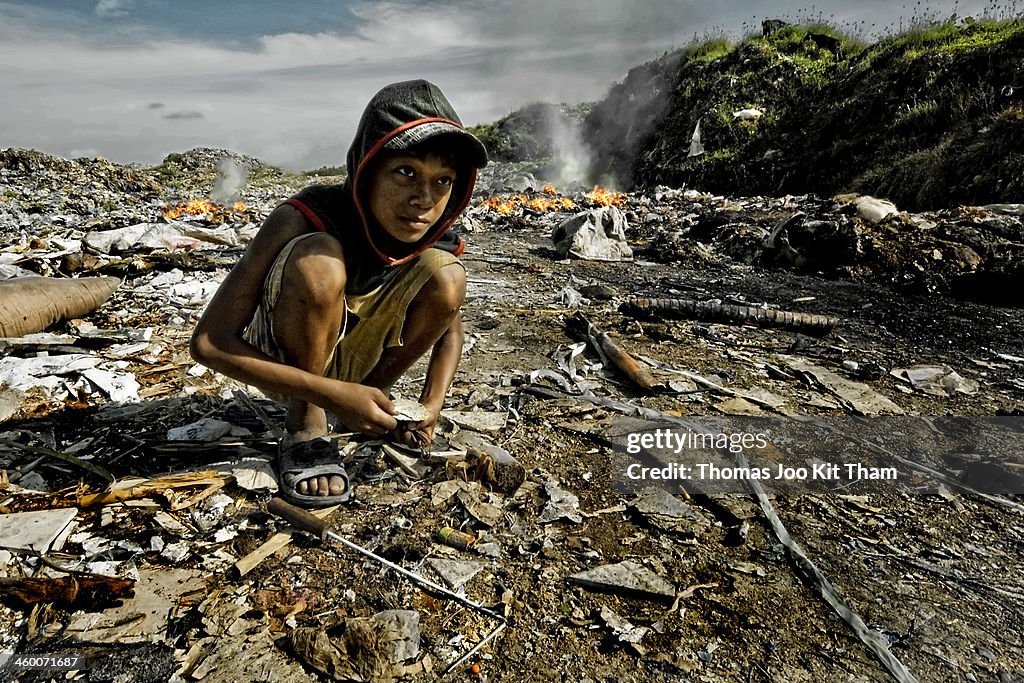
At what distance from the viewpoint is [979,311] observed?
4.91 m

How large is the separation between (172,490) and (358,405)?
765 millimetres

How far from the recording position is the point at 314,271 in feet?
6.08

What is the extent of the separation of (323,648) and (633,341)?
3044 mm

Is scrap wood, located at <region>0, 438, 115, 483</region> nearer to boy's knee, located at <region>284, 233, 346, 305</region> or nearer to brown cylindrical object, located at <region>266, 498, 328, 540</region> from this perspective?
brown cylindrical object, located at <region>266, 498, 328, 540</region>

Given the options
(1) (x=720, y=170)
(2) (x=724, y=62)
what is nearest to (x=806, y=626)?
(1) (x=720, y=170)

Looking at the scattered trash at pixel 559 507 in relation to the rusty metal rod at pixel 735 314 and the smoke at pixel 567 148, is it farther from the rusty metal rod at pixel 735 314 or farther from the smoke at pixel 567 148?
the smoke at pixel 567 148

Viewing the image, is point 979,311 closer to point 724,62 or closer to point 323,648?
point 323,648

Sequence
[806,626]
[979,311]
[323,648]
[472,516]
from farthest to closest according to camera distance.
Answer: [979,311] → [472,516] → [806,626] → [323,648]

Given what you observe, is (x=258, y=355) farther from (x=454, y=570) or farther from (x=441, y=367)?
(x=454, y=570)

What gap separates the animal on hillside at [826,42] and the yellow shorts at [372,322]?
79.0 feet

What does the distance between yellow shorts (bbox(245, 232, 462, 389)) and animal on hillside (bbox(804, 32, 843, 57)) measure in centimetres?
2409

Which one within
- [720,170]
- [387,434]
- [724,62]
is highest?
[724,62]

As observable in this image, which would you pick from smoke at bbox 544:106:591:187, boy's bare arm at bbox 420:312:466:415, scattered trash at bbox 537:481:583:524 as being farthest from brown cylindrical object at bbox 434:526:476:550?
smoke at bbox 544:106:591:187

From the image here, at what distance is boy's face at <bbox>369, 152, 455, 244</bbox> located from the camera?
1.89 m
